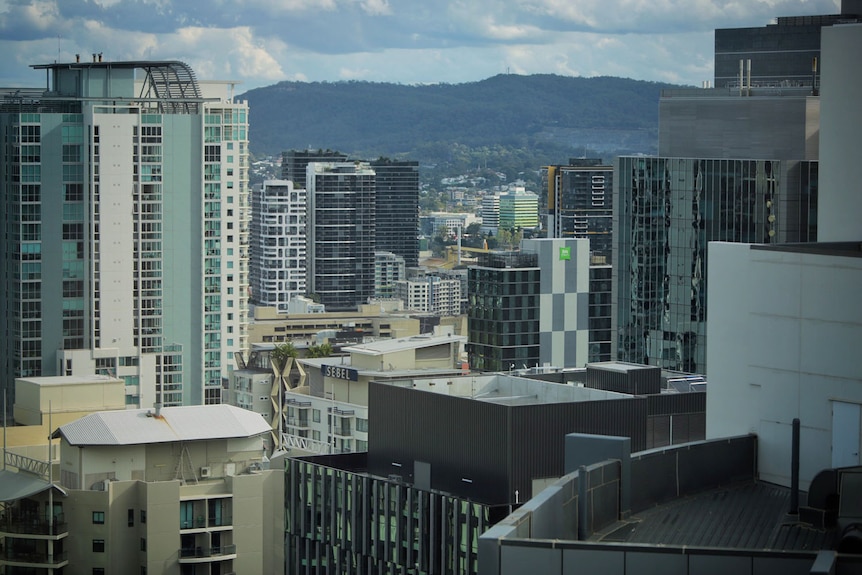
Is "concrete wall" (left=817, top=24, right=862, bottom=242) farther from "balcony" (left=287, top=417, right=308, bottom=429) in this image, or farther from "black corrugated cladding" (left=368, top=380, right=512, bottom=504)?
"balcony" (left=287, top=417, right=308, bottom=429)

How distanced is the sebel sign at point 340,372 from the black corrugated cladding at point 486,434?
1901 inches

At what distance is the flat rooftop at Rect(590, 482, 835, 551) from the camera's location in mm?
Answer: 14641

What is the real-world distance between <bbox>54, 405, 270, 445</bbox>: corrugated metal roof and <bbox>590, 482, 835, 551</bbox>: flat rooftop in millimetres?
46636

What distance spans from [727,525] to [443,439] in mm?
37101

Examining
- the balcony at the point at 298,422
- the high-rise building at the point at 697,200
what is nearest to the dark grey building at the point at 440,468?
the high-rise building at the point at 697,200

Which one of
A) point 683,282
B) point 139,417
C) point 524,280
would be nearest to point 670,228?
point 683,282

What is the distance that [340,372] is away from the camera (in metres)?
105

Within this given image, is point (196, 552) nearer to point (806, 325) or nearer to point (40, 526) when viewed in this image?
point (40, 526)

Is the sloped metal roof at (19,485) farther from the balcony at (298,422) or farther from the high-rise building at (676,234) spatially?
the high-rise building at (676,234)

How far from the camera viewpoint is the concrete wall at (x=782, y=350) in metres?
15.0

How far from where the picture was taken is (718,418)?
1766cm

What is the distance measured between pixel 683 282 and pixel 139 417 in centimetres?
4220

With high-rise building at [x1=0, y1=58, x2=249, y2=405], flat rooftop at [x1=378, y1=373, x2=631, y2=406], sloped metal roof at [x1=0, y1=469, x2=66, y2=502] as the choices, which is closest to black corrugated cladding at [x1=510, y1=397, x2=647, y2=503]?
flat rooftop at [x1=378, y1=373, x2=631, y2=406]

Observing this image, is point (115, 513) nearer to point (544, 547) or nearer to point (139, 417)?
point (139, 417)
